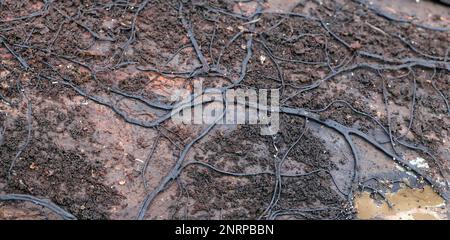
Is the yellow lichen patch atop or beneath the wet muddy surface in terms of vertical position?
beneath

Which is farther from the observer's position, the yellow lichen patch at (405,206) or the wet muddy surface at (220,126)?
the yellow lichen patch at (405,206)

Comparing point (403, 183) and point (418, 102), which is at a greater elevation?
point (418, 102)

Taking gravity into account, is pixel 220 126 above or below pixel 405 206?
above

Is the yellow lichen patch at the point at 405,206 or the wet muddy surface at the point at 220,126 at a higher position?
the wet muddy surface at the point at 220,126

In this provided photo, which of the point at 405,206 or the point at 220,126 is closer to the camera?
the point at 405,206

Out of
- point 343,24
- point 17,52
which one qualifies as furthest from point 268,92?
point 17,52

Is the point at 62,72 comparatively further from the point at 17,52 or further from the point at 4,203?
the point at 4,203
